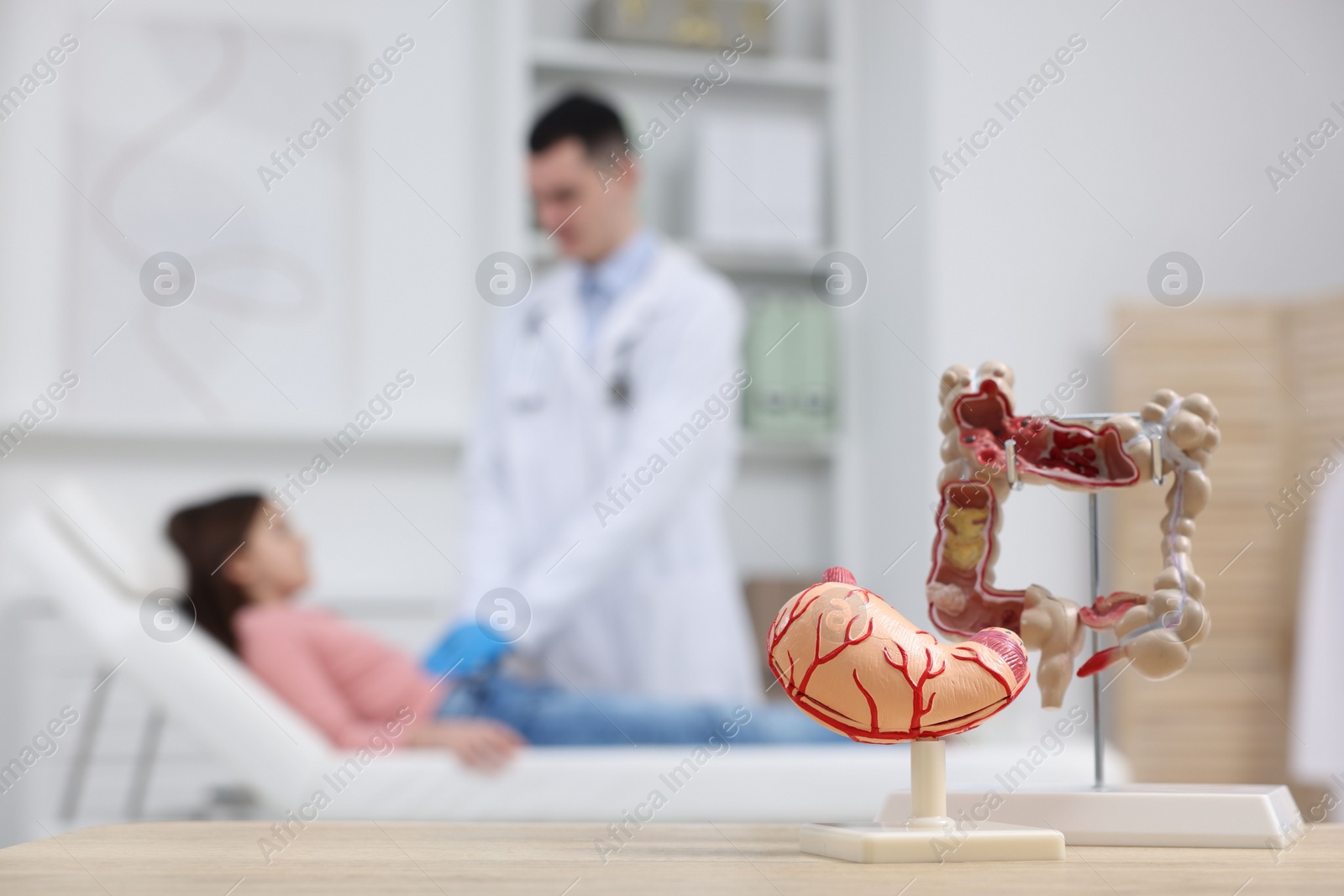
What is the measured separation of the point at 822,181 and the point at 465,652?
207 centimetres

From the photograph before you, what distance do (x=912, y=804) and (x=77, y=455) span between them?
8.88 ft

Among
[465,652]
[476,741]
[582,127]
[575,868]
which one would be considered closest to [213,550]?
→ [465,652]

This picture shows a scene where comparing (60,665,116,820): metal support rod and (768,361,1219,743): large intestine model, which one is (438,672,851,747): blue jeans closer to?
(60,665,116,820): metal support rod

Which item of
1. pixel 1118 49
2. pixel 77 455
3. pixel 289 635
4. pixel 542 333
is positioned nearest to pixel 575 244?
pixel 542 333

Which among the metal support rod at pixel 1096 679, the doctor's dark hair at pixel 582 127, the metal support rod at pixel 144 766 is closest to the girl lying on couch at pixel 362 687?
the metal support rod at pixel 144 766

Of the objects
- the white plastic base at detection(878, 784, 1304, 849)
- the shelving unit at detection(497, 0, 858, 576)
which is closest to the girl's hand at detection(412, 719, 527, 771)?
the white plastic base at detection(878, 784, 1304, 849)

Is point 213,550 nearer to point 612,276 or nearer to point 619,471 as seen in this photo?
point 619,471

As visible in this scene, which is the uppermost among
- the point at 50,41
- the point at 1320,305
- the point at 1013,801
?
the point at 50,41

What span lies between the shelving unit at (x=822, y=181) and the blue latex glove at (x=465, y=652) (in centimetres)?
150

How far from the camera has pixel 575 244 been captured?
2418 millimetres

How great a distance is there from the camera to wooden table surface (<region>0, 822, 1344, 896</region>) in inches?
22.1

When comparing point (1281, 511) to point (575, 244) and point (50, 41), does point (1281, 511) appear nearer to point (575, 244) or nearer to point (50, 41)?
point (575, 244)

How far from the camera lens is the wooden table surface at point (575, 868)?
562 millimetres

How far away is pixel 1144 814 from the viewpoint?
71 cm
